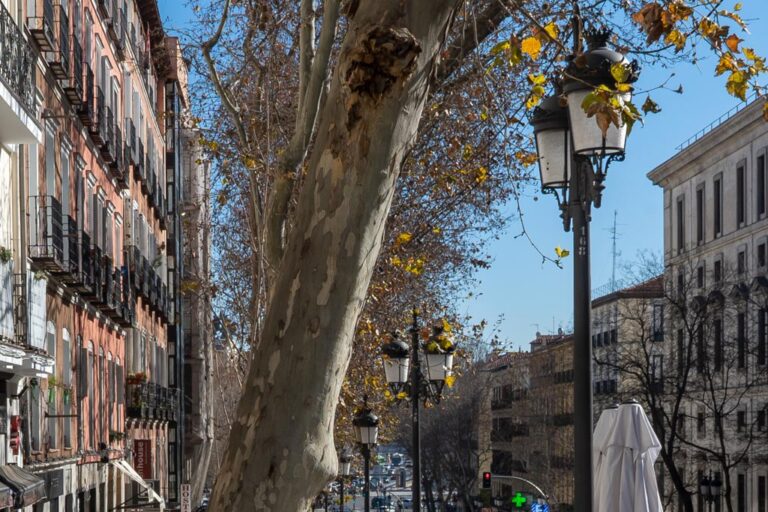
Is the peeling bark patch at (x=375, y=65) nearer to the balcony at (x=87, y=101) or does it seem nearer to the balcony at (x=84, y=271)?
the balcony at (x=84, y=271)

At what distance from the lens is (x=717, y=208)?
67625mm

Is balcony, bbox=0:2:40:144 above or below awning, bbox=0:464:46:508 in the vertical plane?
above

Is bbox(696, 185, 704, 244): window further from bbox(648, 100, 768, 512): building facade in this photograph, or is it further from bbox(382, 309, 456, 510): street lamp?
bbox(382, 309, 456, 510): street lamp

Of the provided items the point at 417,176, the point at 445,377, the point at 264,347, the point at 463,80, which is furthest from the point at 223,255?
the point at 264,347

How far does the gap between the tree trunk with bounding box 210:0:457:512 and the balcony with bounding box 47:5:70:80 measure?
14474 millimetres

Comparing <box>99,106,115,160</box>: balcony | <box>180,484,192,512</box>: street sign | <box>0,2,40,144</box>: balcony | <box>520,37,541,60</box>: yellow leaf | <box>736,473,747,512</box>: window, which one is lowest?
<box>736,473,747,512</box>: window

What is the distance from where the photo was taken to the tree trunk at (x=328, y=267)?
5.88 m

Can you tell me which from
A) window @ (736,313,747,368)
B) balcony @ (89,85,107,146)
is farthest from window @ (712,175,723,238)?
balcony @ (89,85,107,146)

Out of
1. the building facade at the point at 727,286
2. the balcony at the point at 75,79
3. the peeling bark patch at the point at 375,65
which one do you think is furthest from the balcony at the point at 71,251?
the building facade at the point at 727,286

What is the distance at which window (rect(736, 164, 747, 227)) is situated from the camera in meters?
64.1

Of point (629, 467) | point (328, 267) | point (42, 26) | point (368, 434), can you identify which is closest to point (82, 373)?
point (368, 434)

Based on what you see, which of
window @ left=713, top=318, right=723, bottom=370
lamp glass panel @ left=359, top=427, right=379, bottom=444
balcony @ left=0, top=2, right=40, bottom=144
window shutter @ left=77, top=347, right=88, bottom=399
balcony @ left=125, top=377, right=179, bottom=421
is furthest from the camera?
window @ left=713, top=318, right=723, bottom=370

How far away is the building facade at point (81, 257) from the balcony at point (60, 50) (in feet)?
0.12

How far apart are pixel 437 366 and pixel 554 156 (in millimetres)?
10473
